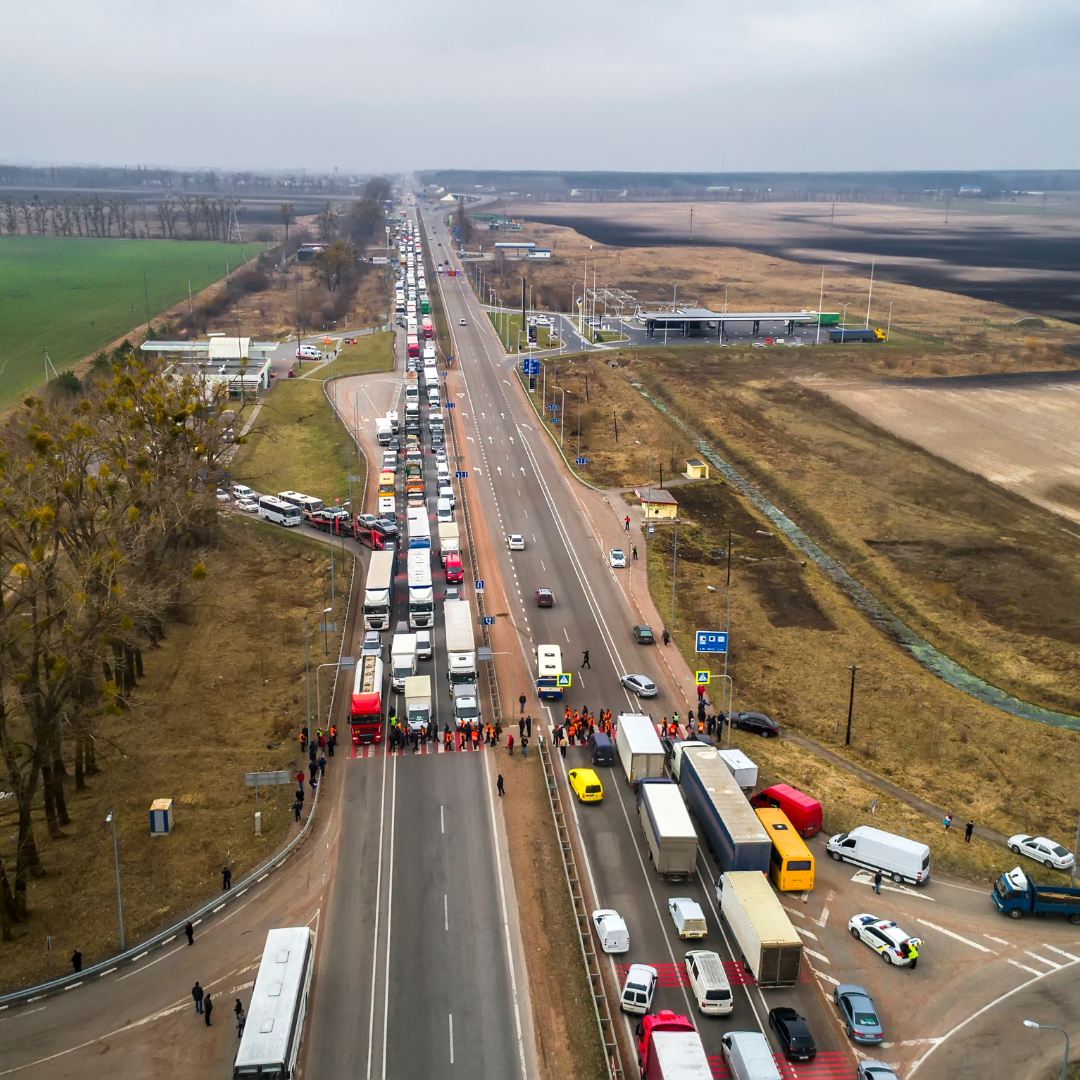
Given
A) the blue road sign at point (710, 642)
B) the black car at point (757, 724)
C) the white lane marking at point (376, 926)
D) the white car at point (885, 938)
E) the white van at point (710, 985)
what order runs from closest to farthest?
1. the white lane marking at point (376, 926)
2. the white van at point (710, 985)
3. the white car at point (885, 938)
4. the black car at point (757, 724)
5. the blue road sign at point (710, 642)

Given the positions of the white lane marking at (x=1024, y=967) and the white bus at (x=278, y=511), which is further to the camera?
the white bus at (x=278, y=511)

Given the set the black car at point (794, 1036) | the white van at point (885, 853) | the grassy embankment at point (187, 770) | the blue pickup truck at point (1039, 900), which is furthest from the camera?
the white van at point (885, 853)

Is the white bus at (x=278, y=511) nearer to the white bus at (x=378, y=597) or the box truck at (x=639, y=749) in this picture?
the white bus at (x=378, y=597)

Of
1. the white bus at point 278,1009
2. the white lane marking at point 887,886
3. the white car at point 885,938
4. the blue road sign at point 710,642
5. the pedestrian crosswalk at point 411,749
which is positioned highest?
the blue road sign at point 710,642

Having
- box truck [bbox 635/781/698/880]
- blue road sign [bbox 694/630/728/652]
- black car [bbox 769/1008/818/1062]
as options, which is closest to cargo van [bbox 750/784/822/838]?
box truck [bbox 635/781/698/880]

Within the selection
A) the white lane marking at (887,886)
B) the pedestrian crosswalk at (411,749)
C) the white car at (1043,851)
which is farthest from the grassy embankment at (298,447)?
the white car at (1043,851)

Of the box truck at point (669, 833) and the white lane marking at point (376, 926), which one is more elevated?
the box truck at point (669, 833)

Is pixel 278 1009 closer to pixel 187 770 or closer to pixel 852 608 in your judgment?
pixel 187 770
